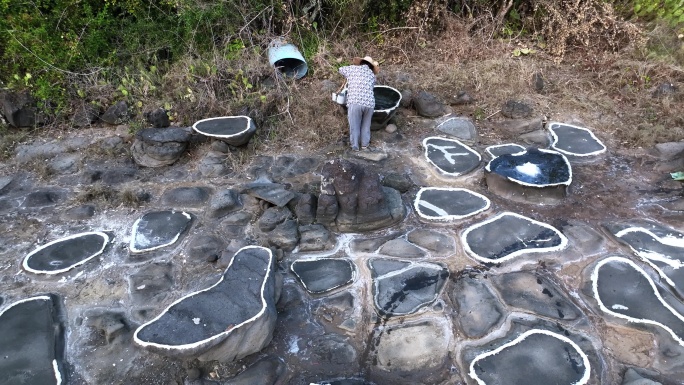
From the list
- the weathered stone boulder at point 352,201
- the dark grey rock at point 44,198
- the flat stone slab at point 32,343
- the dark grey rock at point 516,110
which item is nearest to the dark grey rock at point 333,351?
the weathered stone boulder at point 352,201

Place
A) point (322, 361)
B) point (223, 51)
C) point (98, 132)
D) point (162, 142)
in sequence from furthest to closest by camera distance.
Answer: point (223, 51) → point (98, 132) → point (162, 142) → point (322, 361)

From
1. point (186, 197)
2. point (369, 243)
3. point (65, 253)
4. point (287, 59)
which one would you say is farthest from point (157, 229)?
point (287, 59)

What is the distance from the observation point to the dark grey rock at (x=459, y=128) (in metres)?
5.46

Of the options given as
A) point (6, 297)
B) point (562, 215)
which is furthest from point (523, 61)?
point (6, 297)

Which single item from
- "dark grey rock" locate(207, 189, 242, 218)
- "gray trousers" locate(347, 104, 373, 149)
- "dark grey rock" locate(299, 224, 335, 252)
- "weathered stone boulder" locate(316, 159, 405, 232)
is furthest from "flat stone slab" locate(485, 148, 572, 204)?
"dark grey rock" locate(207, 189, 242, 218)

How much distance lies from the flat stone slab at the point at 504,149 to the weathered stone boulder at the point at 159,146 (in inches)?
134

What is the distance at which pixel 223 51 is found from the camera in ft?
20.7

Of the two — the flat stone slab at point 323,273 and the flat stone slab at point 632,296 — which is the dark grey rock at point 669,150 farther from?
the flat stone slab at point 323,273

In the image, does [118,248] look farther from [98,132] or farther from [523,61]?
[523,61]

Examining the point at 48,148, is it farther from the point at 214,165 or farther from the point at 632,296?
the point at 632,296

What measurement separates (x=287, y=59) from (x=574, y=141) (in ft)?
12.4

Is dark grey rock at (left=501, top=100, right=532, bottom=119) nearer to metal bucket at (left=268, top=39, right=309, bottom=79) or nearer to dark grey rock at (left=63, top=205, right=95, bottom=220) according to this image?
metal bucket at (left=268, top=39, right=309, bottom=79)

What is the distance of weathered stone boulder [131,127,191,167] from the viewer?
4.99m

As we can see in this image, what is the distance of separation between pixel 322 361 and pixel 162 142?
10.3ft
